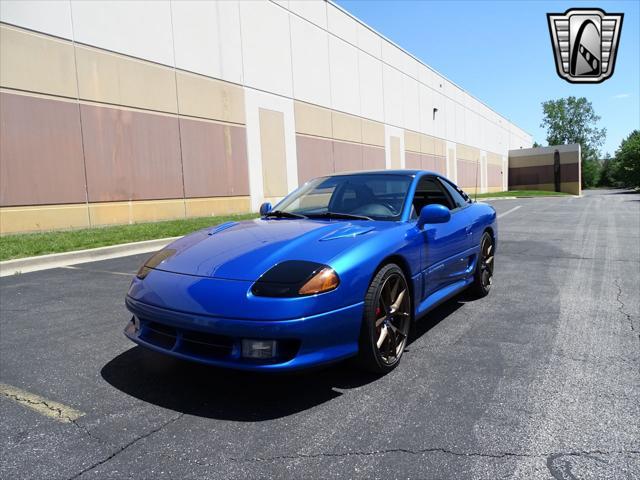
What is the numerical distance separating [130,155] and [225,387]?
39.2 ft

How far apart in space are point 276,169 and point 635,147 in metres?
70.6

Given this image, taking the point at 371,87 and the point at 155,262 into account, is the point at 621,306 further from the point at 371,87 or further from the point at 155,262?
the point at 371,87

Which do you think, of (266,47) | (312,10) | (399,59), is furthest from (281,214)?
(399,59)

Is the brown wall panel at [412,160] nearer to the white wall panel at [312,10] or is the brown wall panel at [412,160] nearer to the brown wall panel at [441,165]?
the brown wall panel at [441,165]

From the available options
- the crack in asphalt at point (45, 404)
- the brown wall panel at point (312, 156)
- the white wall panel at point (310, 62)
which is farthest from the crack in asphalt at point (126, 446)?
the white wall panel at point (310, 62)

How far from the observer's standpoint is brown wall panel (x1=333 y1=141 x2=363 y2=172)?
23.7 metres

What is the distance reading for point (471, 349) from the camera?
365 cm

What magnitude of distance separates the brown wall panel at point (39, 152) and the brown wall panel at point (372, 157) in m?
16.4

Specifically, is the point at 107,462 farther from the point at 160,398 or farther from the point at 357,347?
the point at 357,347

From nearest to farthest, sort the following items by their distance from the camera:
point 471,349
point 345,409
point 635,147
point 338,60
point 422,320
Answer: point 345,409, point 471,349, point 422,320, point 338,60, point 635,147

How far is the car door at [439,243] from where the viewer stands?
3783 mm

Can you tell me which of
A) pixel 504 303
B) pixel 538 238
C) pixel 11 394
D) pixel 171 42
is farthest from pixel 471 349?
pixel 171 42

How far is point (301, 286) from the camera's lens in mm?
2645

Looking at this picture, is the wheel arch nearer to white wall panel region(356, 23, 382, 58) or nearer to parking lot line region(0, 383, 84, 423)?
parking lot line region(0, 383, 84, 423)
